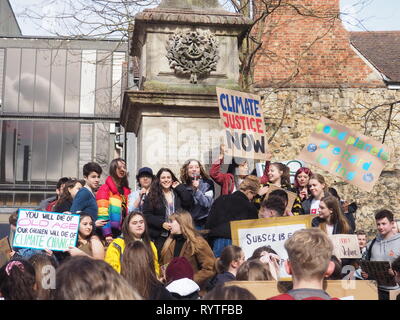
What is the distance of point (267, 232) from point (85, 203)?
2275 mm

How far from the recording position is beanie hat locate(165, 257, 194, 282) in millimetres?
6535

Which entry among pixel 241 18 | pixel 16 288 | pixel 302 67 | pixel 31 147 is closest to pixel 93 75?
pixel 31 147

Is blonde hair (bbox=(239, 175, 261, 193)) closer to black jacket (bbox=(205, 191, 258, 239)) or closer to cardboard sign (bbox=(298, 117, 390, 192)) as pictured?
black jacket (bbox=(205, 191, 258, 239))

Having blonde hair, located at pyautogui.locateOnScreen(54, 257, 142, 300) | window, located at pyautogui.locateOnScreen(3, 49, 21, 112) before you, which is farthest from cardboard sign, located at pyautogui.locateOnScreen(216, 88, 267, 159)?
window, located at pyautogui.locateOnScreen(3, 49, 21, 112)

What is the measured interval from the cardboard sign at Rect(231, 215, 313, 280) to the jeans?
710mm

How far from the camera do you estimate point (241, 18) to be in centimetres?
1030

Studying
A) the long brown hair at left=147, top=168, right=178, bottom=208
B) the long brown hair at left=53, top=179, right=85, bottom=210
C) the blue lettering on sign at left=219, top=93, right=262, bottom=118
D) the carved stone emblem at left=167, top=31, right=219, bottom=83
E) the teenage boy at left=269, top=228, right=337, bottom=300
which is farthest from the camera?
the carved stone emblem at left=167, top=31, right=219, bottom=83

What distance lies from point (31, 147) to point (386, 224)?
35.8m

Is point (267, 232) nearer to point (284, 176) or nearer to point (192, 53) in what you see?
point (284, 176)

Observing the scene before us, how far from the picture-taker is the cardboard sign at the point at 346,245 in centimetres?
736

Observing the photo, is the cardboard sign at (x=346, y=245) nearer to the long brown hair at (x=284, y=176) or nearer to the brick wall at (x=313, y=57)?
the long brown hair at (x=284, y=176)

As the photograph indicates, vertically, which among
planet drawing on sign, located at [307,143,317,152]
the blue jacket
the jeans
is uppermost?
planet drawing on sign, located at [307,143,317,152]

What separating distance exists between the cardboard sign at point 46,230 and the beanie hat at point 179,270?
1251mm

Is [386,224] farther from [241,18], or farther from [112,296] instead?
[112,296]
